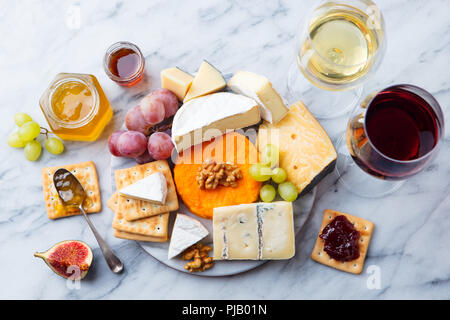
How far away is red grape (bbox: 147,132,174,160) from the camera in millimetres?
1387

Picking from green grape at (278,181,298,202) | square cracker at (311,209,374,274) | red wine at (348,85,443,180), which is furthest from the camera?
square cracker at (311,209,374,274)

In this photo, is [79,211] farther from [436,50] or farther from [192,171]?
[436,50]

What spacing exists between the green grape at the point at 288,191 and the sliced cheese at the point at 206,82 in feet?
1.39

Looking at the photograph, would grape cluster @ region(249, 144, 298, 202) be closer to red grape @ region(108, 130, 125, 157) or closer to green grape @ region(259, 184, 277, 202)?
green grape @ region(259, 184, 277, 202)

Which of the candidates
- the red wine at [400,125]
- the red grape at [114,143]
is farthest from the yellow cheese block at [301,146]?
the red grape at [114,143]

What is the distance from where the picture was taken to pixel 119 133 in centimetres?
144

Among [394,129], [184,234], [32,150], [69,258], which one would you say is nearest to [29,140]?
[32,150]

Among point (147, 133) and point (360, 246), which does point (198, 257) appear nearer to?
point (147, 133)

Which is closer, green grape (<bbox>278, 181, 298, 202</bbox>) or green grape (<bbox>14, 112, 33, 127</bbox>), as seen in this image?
green grape (<bbox>278, 181, 298, 202</bbox>)

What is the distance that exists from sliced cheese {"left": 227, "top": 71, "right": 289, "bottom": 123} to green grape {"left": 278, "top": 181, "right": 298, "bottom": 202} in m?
0.23

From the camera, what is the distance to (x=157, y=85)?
1566mm

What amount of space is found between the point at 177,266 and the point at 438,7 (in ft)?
4.67

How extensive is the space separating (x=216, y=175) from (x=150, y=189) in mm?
235

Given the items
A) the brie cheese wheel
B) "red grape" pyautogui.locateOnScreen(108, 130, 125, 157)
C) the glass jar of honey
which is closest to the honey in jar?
the glass jar of honey
